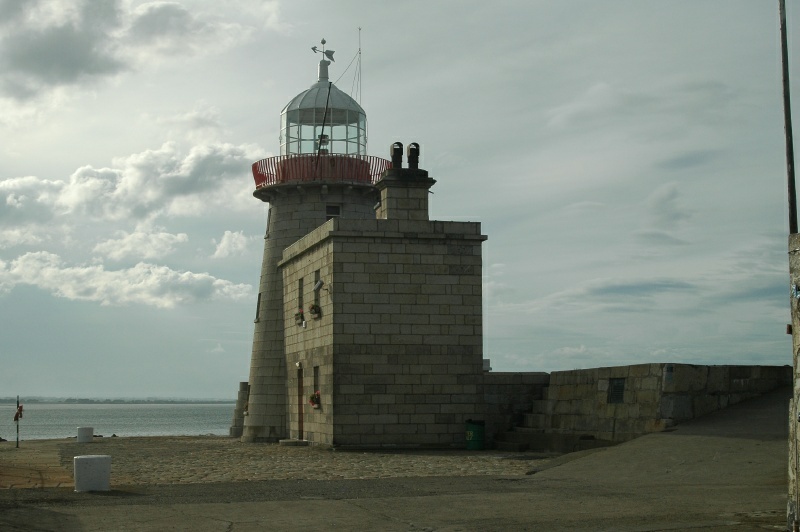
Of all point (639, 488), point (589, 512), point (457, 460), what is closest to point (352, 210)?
point (457, 460)

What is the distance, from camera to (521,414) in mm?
22281

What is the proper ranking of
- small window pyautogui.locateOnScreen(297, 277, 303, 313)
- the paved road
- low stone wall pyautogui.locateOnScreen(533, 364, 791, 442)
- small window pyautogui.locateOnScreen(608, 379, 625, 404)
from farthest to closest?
small window pyautogui.locateOnScreen(297, 277, 303, 313), small window pyautogui.locateOnScreen(608, 379, 625, 404), low stone wall pyautogui.locateOnScreen(533, 364, 791, 442), the paved road

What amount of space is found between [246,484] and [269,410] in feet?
45.2

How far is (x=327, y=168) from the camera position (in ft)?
89.7

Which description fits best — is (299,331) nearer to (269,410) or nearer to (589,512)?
(269,410)

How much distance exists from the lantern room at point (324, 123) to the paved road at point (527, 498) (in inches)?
563

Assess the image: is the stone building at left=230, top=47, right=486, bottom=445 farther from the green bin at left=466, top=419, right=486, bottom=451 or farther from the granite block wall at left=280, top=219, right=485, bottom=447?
the green bin at left=466, top=419, right=486, bottom=451

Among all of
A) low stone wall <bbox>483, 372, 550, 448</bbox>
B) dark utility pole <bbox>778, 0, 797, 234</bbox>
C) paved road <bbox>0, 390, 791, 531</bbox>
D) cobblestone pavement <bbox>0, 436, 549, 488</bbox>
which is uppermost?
dark utility pole <bbox>778, 0, 797, 234</bbox>

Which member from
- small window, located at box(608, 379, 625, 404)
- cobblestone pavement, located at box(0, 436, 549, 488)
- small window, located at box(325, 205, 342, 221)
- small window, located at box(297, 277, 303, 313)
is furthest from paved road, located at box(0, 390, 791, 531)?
small window, located at box(325, 205, 342, 221)

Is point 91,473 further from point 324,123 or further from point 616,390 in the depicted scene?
point 324,123

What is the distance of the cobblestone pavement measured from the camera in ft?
49.7

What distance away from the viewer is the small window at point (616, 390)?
58.1ft

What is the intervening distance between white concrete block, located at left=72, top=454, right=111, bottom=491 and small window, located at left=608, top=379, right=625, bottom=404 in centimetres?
893

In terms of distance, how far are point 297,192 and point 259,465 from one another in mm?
11264
